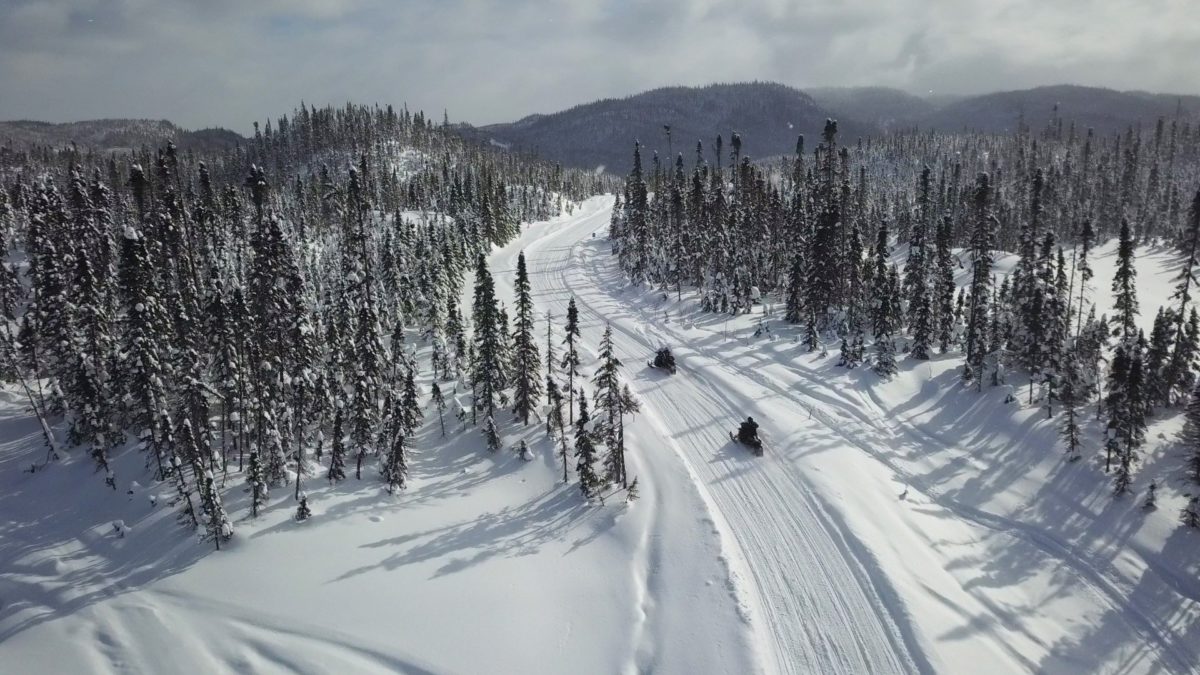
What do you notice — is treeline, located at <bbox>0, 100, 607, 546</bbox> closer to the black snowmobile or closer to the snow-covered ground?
the snow-covered ground

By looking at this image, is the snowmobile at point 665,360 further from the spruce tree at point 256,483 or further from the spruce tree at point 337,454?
the spruce tree at point 256,483

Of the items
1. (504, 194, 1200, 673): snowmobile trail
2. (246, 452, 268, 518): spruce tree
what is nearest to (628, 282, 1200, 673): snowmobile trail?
(504, 194, 1200, 673): snowmobile trail

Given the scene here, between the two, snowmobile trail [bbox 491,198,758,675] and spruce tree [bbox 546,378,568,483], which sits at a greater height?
spruce tree [bbox 546,378,568,483]

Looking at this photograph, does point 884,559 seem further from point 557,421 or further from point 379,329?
point 379,329

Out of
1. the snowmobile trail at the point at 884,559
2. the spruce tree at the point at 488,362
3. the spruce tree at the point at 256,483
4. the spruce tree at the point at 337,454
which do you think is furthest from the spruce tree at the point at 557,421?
the spruce tree at the point at 256,483

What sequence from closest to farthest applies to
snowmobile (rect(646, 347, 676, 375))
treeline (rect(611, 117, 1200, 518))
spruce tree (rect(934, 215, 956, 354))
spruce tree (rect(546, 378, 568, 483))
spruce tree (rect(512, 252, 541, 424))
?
spruce tree (rect(546, 378, 568, 483)), spruce tree (rect(512, 252, 541, 424)), treeline (rect(611, 117, 1200, 518)), snowmobile (rect(646, 347, 676, 375)), spruce tree (rect(934, 215, 956, 354))

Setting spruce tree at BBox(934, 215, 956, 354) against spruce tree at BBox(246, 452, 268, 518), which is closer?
spruce tree at BBox(246, 452, 268, 518)

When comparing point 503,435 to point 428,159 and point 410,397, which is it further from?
point 428,159
